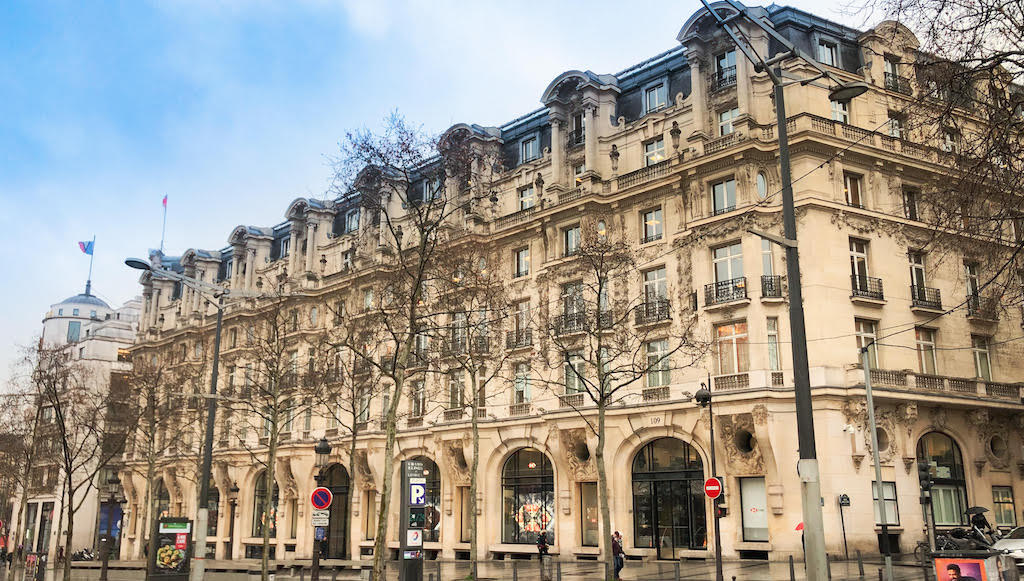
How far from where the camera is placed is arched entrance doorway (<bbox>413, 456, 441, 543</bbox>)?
46312 mm

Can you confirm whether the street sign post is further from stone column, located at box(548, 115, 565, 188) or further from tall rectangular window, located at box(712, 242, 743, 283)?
stone column, located at box(548, 115, 565, 188)

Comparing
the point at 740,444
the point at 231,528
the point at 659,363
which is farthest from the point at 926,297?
the point at 231,528

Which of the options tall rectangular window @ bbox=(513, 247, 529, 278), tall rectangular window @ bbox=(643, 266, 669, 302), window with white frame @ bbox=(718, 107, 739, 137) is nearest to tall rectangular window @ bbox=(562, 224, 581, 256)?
tall rectangular window @ bbox=(513, 247, 529, 278)

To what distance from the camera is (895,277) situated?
121 ft

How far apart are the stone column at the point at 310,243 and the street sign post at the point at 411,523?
3973cm

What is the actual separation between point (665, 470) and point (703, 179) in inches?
506

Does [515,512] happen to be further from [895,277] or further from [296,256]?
[296,256]

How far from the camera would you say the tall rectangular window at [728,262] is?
1414 inches

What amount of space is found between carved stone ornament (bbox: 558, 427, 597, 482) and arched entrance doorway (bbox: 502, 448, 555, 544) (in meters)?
2.32

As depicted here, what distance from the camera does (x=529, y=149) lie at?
1876 inches

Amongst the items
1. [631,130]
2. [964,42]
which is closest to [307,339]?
[631,130]

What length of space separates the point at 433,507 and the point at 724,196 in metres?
23.1

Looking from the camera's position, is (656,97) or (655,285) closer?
(655,285)

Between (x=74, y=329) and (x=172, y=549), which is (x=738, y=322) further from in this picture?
(x=74, y=329)
